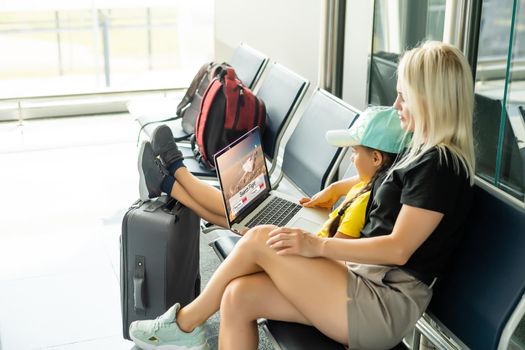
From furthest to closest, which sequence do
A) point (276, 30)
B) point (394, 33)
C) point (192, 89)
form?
point (276, 30)
point (192, 89)
point (394, 33)

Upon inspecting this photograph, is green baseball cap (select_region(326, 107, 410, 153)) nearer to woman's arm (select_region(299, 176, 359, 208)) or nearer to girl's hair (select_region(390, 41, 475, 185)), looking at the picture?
girl's hair (select_region(390, 41, 475, 185))

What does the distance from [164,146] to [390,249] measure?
1.15 meters

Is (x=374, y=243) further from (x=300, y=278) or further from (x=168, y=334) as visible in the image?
(x=168, y=334)

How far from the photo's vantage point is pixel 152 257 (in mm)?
2621

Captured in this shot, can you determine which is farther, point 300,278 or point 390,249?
point 300,278

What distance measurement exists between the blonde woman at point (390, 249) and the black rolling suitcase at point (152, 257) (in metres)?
0.41

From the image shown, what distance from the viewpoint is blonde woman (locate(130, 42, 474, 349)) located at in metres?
1.95

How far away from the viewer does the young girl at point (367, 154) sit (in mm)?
2203

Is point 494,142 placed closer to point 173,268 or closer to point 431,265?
point 431,265

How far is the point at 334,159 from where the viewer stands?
111 inches

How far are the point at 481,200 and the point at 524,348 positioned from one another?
2.80 ft

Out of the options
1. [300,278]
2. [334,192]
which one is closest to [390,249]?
[300,278]

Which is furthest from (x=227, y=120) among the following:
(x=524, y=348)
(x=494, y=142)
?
(x=524, y=348)

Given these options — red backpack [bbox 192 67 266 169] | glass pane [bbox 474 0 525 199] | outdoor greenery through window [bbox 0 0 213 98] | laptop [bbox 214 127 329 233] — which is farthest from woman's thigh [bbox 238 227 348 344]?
outdoor greenery through window [bbox 0 0 213 98]
